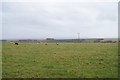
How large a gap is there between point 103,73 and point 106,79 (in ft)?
8.64

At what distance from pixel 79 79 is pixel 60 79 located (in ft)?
4.15

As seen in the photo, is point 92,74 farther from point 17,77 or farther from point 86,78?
point 17,77

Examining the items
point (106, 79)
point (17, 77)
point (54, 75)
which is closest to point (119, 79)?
point (106, 79)

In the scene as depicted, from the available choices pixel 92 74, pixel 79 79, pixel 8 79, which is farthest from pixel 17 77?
pixel 92 74

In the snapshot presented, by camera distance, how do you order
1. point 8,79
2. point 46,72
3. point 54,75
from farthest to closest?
point 46,72, point 54,75, point 8,79

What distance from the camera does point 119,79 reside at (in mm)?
19312

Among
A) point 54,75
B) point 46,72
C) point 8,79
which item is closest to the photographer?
point 8,79

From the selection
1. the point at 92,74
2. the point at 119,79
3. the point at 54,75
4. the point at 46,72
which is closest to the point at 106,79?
the point at 119,79

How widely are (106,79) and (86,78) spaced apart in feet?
4.40

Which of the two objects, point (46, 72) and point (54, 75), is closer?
point (54, 75)

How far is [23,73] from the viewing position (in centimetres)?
2175

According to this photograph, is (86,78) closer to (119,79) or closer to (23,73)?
(119,79)

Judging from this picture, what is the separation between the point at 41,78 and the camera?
19.5 meters

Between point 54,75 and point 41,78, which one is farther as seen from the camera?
point 54,75
